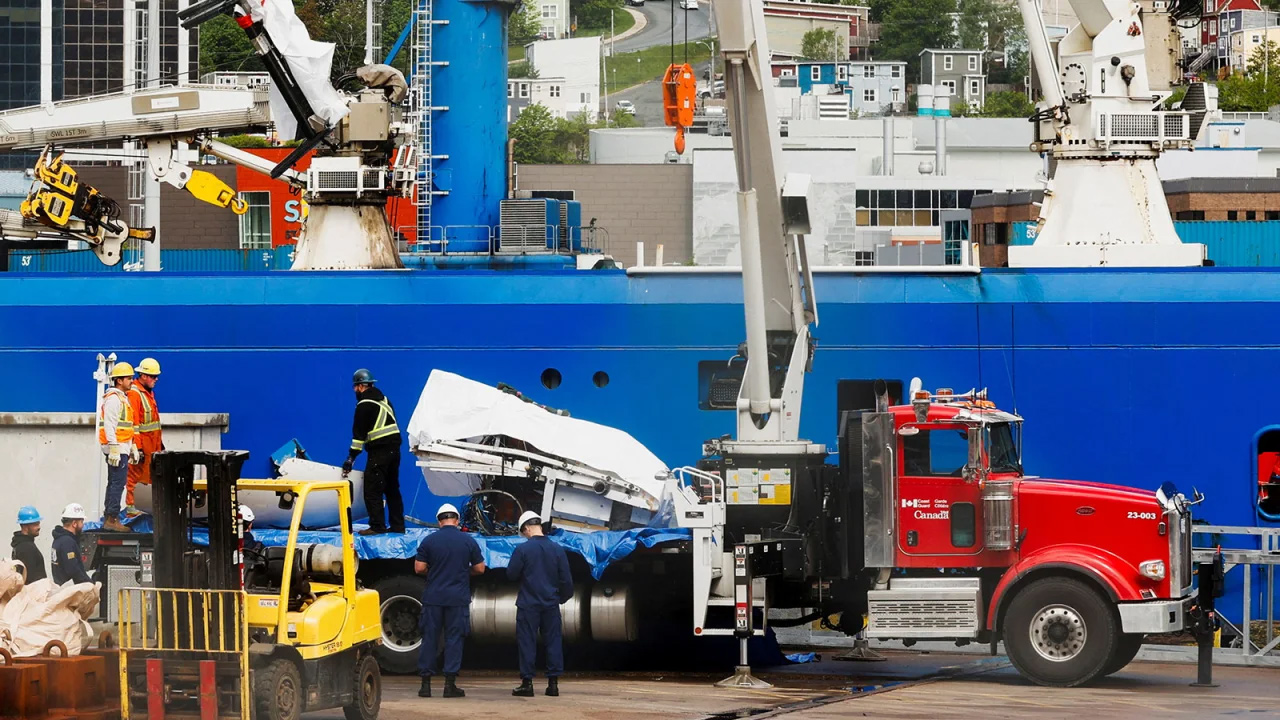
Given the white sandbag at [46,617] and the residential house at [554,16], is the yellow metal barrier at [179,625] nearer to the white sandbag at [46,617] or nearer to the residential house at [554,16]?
the white sandbag at [46,617]

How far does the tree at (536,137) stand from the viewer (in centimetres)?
10825

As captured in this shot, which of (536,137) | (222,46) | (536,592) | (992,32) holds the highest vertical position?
(992,32)

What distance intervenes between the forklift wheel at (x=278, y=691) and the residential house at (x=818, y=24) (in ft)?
484

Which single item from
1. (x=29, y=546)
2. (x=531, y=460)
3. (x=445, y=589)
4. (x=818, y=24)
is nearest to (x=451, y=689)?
(x=445, y=589)

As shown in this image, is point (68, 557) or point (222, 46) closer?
point (68, 557)

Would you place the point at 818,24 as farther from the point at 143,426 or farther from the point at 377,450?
the point at 143,426

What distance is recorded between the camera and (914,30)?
15125 centimetres

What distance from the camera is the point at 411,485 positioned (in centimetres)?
2242

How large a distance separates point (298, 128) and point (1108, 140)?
37.2 ft

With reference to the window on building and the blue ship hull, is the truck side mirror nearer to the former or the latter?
the blue ship hull

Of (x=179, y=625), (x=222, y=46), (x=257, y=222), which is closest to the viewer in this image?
(x=179, y=625)

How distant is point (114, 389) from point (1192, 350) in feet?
41.8

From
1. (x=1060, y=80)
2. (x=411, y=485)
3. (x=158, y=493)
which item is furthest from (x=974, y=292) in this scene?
(x=158, y=493)

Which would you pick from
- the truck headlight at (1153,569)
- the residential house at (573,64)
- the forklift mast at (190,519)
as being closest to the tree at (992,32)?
the residential house at (573,64)
